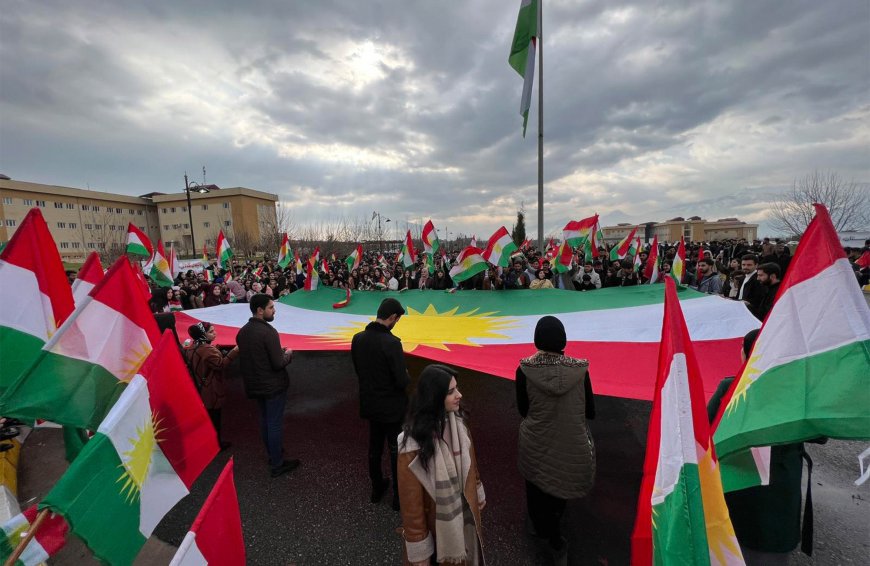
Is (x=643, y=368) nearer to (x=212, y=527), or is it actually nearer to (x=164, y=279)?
(x=212, y=527)

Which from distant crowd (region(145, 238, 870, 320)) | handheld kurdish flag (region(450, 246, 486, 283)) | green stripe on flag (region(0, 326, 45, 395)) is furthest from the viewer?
handheld kurdish flag (region(450, 246, 486, 283))

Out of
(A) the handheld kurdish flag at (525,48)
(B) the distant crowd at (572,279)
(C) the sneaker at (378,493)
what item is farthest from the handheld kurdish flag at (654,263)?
(C) the sneaker at (378,493)

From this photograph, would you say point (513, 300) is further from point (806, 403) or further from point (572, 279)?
point (572, 279)

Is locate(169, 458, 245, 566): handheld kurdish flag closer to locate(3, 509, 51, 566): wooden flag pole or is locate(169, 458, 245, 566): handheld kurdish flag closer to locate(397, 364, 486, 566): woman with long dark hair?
locate(3, 509, 51, 566): wooden flag pole

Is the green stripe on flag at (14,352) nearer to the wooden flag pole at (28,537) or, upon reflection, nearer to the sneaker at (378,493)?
the wooden flag pole at (28,537)

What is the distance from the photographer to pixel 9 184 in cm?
4975

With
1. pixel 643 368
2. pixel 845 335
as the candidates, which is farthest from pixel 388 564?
pixel 845 335

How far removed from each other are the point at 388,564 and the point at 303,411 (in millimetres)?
3401

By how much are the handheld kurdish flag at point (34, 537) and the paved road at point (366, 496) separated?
2.01 m

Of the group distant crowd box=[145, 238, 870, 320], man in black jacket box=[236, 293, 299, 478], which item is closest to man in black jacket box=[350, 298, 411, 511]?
man in black jacket box=[236, 293, 299, 478]

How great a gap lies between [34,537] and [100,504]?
196mm

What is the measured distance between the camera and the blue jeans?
13.6 feet

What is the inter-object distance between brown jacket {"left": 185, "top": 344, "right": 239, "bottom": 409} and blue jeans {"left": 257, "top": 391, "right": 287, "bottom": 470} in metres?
0.59

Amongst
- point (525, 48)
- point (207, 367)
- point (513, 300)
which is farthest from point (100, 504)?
Result: point (525, 48)
